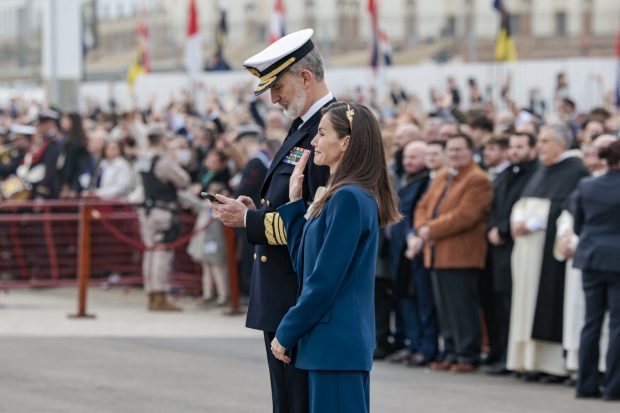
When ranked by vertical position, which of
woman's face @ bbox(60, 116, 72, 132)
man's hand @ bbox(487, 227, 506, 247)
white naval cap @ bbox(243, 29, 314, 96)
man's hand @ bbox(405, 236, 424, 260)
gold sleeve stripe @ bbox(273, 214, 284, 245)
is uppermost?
white naval cap @ bbox(243, 29, 314, 96)

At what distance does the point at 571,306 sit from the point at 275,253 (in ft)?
17.6

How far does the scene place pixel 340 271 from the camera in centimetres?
652

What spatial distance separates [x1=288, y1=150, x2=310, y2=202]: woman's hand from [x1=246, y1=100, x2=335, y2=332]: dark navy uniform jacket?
0.08 meters

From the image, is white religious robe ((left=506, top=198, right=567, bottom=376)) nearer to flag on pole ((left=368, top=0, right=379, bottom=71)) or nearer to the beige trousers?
the beige trousers

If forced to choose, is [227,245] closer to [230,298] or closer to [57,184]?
[230,298]

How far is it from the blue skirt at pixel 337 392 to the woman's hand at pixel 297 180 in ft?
2.70

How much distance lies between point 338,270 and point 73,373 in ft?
19.7

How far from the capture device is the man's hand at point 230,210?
713 cm

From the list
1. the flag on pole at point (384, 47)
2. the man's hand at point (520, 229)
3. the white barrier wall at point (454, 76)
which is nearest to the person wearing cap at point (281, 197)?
the man's hand at point (520, 229)

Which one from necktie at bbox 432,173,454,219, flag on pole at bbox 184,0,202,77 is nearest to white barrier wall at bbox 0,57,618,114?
flag on pole at bbox 184,0,202,77

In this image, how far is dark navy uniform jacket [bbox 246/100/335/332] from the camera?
23.5ft

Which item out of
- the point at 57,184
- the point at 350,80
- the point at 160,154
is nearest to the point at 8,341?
the point at 160,154

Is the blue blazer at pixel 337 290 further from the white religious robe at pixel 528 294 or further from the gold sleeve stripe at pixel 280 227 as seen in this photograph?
the white religious robe at pixel 528 294

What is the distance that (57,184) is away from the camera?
62.7 feet
